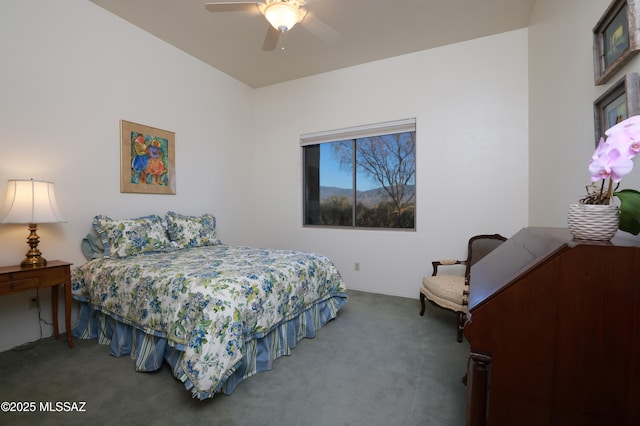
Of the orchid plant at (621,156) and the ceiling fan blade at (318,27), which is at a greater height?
the ceiling fan blade at (318,27)

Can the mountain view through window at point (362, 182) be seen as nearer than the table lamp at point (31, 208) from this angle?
No

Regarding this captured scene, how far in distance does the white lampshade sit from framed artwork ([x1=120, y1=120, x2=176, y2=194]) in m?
0.78

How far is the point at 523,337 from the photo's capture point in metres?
0.81

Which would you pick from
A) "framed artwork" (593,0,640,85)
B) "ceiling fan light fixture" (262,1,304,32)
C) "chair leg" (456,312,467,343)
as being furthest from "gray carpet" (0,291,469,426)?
"ceiling fan light fixture" (262,1,304,32)

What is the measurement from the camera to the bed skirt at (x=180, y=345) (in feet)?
5.89

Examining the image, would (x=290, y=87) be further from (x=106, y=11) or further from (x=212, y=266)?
(x=212, y=266)

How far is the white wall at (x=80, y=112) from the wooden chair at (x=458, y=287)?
9.64ft

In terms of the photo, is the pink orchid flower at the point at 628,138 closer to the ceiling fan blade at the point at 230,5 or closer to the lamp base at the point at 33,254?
the ceiling fan blade at the point at 230,5

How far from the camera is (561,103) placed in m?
2.08

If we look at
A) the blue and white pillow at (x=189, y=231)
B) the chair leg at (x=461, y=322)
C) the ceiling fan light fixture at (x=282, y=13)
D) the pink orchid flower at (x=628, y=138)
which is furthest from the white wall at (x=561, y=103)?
the blue and white pillow at (x=189, y=231)

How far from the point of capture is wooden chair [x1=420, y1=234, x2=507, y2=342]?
7.90 feet

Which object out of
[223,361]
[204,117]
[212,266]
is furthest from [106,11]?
[223,361]

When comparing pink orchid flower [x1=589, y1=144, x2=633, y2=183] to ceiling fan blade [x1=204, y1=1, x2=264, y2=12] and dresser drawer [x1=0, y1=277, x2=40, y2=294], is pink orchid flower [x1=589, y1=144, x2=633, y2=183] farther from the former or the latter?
dresser drawer [x1=0, y1=277, x2=40, y2=294]

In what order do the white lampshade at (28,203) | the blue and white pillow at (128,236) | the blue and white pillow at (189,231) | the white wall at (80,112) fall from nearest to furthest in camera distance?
the white lampshade at (28,203) < the white wall at (80,112) < the blue and white pillow at (128,236) < the blue and white pillow at (189,231)
